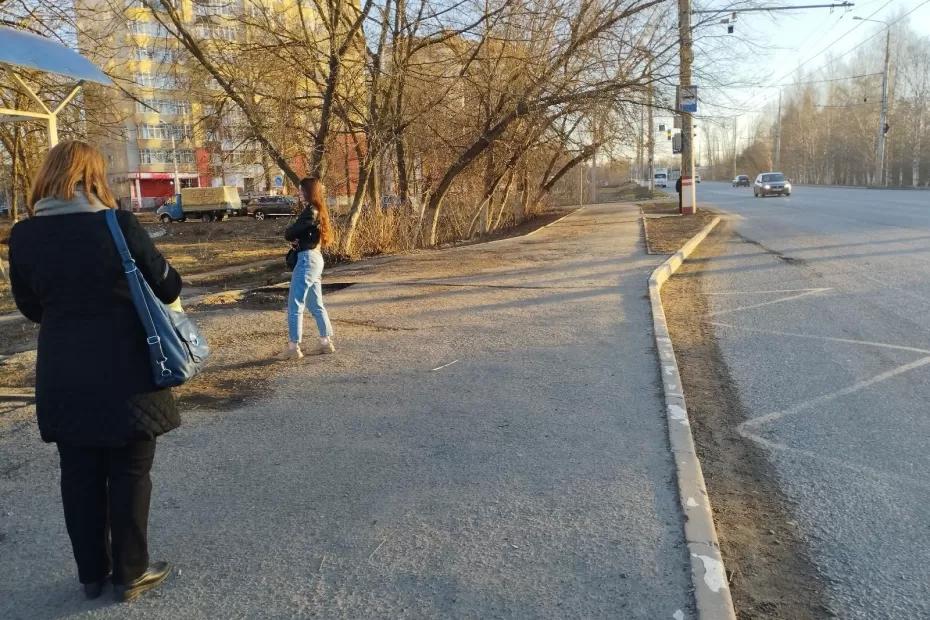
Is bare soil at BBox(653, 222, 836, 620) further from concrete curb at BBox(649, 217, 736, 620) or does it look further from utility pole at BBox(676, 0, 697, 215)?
utility pole at BBox(676, 0, 697, 215)

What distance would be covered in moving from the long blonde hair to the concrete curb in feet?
9.16

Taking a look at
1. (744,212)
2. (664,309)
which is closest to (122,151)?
(744,212)

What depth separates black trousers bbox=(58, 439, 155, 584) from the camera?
9.02ft

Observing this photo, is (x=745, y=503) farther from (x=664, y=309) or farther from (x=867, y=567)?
(x=664, y=309)

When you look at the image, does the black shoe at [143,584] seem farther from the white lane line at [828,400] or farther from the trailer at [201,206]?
the trailer at [201,206]

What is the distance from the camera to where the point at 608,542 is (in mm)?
3074

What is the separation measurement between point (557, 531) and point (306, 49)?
12.4 m

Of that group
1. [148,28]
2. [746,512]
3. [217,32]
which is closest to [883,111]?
[217,32]

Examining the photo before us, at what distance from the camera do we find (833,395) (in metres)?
5.18

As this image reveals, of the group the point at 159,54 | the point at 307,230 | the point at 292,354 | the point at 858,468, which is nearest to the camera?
the point at 858,468

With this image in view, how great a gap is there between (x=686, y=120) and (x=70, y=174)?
19.8 m

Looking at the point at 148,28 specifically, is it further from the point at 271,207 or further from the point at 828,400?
the point at 271,207

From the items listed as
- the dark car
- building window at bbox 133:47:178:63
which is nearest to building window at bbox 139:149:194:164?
the dark car

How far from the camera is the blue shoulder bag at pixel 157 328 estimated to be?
2.68m
